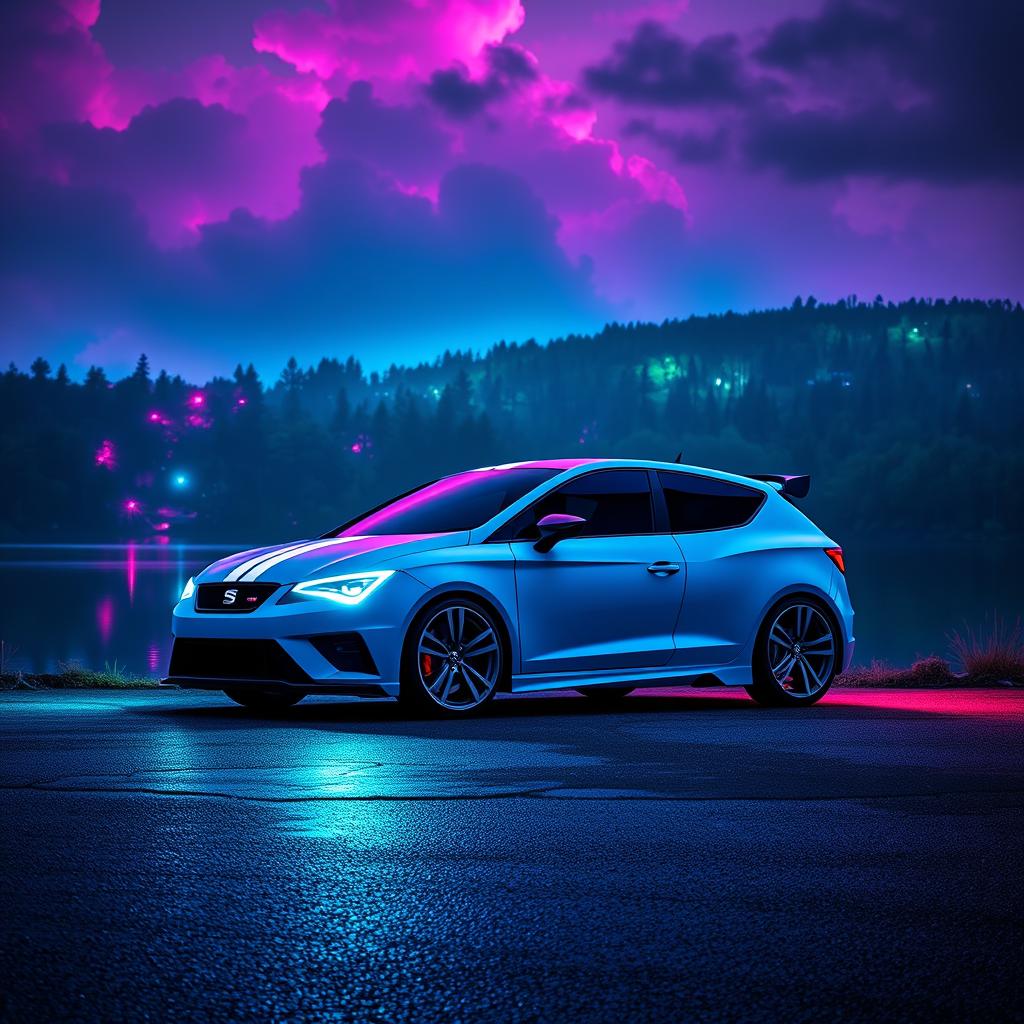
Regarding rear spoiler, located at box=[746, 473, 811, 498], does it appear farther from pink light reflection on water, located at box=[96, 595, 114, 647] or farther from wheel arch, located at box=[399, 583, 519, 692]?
pink light reflection on water, located at box=[96, 595, 114, 647]

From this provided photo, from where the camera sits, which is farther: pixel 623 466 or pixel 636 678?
pixel 623 466

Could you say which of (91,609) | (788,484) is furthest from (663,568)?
(91,609)

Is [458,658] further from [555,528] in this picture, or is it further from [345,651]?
[555,528]

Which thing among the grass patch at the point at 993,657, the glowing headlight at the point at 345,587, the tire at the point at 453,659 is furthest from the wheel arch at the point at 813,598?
the grass patch at the point at 993,657

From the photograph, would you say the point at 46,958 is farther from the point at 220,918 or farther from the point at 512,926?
the point at 512,926

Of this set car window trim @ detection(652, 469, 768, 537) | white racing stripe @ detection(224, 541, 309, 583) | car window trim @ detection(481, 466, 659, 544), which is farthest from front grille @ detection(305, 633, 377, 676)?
car window trim @ detection(652, 469, 768, 537)

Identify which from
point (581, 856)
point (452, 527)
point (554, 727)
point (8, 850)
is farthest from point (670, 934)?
point (452, 527)

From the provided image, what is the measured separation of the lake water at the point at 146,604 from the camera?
2259 inches

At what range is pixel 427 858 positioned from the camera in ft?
19.6

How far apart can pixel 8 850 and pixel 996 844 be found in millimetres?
3819

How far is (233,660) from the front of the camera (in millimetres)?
10898

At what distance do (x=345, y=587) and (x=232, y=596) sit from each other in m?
0.84

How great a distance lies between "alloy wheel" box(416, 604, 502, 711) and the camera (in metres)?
10.9

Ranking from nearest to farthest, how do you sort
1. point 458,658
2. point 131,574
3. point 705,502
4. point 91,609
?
point 458,658 < point 705,502 < point 91,609 < point 131,574
